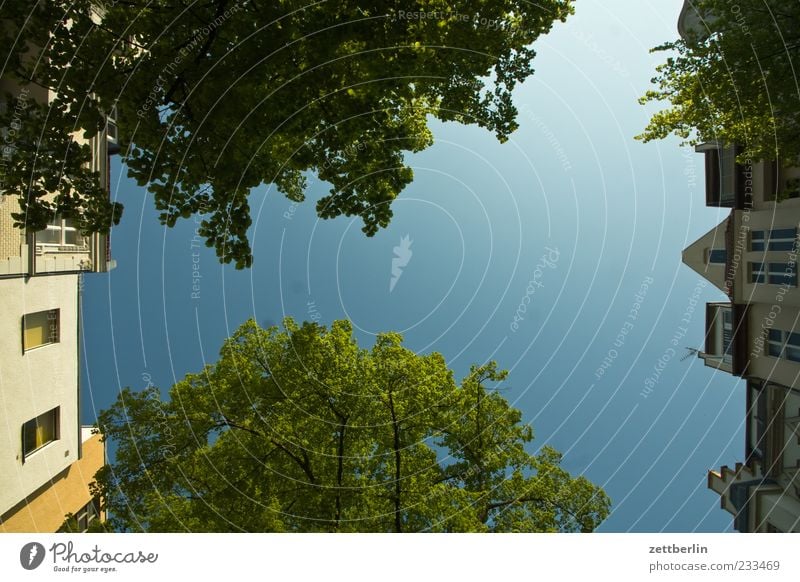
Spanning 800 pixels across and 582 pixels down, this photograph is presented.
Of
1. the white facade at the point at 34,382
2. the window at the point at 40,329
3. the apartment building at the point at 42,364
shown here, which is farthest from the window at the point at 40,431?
the window at the point at 40,329

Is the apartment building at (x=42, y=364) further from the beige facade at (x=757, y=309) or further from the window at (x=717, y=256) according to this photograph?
the beige facade at (x=757, y=309)

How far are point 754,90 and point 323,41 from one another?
12.3 m

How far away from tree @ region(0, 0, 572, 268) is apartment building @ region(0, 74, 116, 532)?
3.02 m

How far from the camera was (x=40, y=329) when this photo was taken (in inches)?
556

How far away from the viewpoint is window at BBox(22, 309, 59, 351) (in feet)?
44.7

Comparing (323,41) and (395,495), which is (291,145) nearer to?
(323,41)

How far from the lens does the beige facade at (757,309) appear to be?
12.1 metres

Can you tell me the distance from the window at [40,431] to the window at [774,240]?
2496 cm

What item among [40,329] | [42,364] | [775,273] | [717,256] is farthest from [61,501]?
[775,273]

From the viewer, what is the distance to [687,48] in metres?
12.0

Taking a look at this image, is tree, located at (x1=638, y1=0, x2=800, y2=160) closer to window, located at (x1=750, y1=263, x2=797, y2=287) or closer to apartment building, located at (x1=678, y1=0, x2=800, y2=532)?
apartment building, located at (x1=678, y1=0, x2=800, y2=532)

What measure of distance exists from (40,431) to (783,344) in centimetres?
2578

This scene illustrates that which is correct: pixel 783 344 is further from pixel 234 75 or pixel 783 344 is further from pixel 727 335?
pixel 234 75
